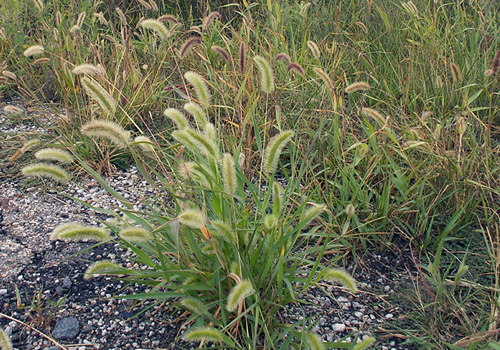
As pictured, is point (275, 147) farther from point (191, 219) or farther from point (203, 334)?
point (203, 334)

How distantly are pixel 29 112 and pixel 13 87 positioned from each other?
0.64 m

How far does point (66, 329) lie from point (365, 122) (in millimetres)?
1852

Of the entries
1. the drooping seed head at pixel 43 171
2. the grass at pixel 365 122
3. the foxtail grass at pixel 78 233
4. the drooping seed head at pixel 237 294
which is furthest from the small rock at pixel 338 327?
the drooping seed head at pixel 43 171

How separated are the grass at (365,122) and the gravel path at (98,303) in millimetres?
135

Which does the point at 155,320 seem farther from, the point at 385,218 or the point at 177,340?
the point at 385,218

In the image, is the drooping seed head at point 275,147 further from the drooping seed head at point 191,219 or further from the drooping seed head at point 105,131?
the drooping seed head at point 105,131

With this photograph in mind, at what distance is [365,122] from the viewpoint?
99.3 inches

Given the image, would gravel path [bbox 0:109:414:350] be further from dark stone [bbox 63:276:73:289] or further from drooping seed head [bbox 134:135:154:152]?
drooping seed head [bbox 134:135:154:152]

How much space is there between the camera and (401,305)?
6.37 ft

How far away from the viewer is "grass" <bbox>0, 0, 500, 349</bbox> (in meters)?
2.04

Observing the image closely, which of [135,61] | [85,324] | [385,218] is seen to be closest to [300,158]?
[385,218]

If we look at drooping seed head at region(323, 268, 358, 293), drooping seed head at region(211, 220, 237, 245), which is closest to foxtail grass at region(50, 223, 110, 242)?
drooping seed head at region(211, 220, 237, 245)

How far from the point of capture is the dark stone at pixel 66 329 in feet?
5.80

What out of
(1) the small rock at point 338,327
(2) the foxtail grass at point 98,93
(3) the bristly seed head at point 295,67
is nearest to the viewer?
(2) the foxtail grass at point 98,93
